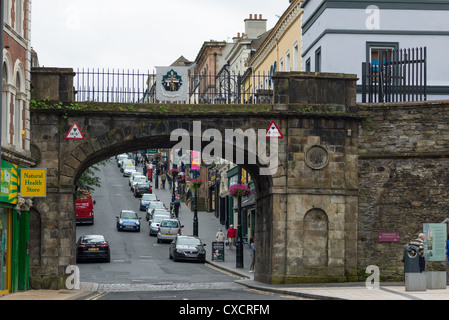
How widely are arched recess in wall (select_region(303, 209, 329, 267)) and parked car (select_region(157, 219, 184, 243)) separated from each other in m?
25.7

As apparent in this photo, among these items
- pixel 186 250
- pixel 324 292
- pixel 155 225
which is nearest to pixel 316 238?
pixel 324 292

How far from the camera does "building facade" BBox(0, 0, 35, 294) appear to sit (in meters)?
23.3

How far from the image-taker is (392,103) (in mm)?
27609

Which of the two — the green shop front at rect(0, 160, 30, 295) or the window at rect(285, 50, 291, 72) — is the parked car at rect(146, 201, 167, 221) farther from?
the green shop front at rect(0, 160, 30, 295)

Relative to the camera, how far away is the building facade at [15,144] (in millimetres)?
23297

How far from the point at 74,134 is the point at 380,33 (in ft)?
43.0

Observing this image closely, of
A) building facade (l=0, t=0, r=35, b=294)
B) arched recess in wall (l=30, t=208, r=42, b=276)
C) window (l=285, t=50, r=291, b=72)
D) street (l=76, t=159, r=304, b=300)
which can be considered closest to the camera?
building facade (l=0, t=0, r=35, b=294)

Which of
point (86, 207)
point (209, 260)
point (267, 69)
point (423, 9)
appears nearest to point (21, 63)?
point (423, 9)

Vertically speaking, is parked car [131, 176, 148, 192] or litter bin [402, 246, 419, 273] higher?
parked car [131, 176, 148, 192]

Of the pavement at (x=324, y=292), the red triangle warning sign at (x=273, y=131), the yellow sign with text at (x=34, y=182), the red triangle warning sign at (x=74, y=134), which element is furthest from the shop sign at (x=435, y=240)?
the yellow sign with text at (x=34, y=182)

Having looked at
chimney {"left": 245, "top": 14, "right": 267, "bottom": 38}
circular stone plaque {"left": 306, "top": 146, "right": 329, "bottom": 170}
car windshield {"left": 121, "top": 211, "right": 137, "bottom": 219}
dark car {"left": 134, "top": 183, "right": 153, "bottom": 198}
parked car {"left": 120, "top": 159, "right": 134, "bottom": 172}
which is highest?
chimney {"left": 245, "top": 14, "right": 267, "bottom": 38}

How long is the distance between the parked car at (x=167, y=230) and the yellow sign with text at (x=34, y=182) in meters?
27.7

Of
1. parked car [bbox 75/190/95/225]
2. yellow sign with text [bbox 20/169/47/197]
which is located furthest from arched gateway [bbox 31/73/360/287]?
parked car [bbox 75/190/95/225]

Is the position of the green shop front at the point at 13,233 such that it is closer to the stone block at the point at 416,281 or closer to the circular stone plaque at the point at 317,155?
the circular stone plaque at the point at 317,155
